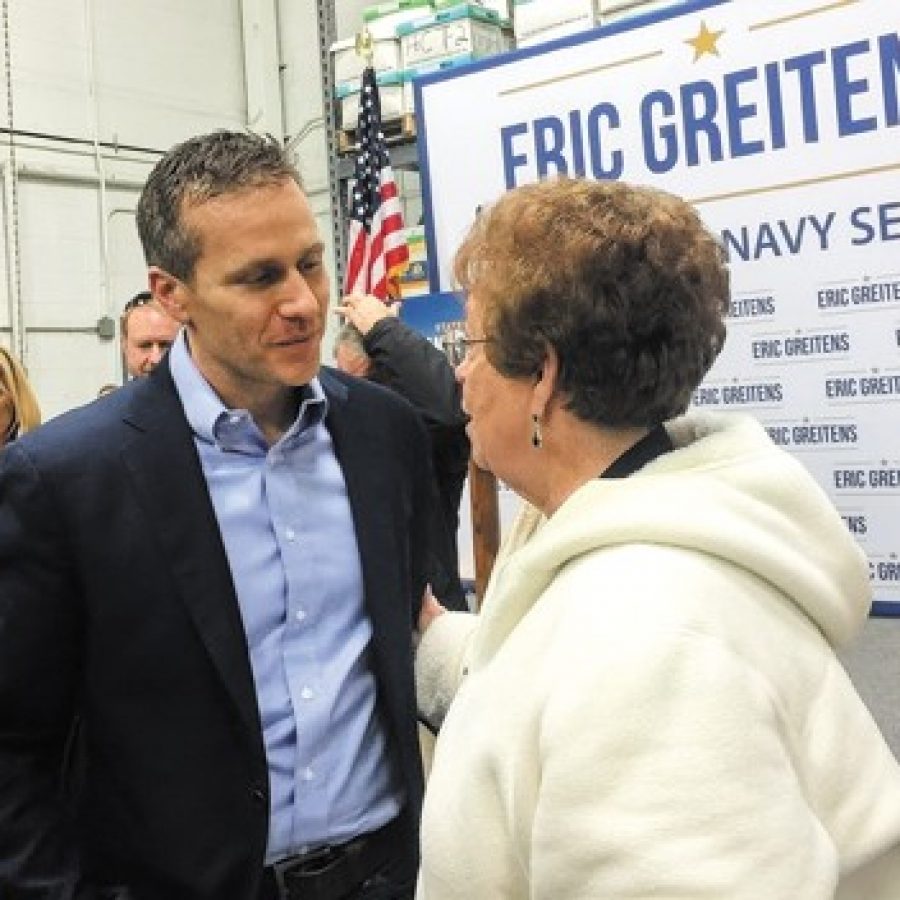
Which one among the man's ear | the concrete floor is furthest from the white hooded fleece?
the concrete floor

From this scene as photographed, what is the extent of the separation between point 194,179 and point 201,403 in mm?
266

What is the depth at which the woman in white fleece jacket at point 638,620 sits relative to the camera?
0.86 metres

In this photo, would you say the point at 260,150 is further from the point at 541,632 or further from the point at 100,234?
the point at 100,234

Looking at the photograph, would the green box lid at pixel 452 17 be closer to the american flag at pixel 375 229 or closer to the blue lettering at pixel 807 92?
the american flag at pixel 375 229

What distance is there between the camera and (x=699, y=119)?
240 cm

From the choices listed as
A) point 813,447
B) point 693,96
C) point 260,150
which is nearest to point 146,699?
point 260,150

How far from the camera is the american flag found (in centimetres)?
398

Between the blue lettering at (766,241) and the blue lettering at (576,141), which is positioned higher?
the blue lettering at (576,141)

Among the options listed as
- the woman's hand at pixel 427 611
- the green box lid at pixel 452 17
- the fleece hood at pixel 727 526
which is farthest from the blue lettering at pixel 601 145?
the green box lid at pixel 452 17

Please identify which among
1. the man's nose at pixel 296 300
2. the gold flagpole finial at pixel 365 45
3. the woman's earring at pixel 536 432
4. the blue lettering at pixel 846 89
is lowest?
the woman's earring at pixel 536 432

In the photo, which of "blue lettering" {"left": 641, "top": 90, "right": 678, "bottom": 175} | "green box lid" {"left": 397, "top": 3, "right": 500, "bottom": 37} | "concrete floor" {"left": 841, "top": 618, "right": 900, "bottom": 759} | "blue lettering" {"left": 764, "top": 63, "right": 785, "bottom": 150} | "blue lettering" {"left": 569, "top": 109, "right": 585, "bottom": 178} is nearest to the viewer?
"blue lettering" {"left": 764, "top": 63, "right": 785, "bottom": 150}

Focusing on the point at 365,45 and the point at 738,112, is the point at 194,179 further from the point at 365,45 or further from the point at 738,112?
the point at 365,45

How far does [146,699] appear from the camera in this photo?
51.2 inches

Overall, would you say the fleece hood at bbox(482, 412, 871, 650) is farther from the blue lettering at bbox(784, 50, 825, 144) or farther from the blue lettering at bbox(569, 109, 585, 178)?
the blue lettering at bbox(569, 109, 585, 178)
